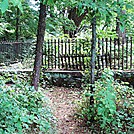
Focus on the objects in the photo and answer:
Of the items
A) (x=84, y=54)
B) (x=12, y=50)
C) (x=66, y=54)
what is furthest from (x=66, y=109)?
(x=12, y=50)

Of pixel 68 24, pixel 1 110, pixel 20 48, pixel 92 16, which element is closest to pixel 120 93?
pixel 92 16

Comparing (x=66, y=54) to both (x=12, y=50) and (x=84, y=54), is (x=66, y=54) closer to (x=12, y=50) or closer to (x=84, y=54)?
(x=84, y=54)

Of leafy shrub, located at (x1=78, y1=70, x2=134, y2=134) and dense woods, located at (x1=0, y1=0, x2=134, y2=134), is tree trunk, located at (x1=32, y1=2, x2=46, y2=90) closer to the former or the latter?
dense woods, located at (x1=0, y1=0, x2=134, y2=134)

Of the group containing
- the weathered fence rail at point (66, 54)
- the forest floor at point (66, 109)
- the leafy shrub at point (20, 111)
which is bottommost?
the forest floor at point (66, 109)

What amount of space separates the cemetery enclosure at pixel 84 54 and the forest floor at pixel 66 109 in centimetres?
103

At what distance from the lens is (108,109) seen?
4520 mm

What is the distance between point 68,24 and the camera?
7691 millimetres

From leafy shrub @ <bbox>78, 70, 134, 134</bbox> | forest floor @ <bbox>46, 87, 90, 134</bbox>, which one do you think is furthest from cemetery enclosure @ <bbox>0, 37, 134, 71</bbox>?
leafy shrub @ <bbox>78, 70, 134, 134</bbox>

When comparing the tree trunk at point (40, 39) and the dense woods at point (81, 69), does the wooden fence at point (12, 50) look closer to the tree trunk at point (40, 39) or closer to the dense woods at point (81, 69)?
the dense woods at point (81, 69)

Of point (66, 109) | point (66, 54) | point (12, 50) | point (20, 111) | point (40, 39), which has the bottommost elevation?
point (66, 109)

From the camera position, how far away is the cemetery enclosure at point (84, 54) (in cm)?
796

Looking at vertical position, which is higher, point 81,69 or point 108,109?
point 81,69

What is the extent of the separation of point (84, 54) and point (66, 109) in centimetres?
277

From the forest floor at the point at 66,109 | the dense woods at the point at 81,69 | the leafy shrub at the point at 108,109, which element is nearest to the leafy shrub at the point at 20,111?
the dense woods at the point at 81,69
